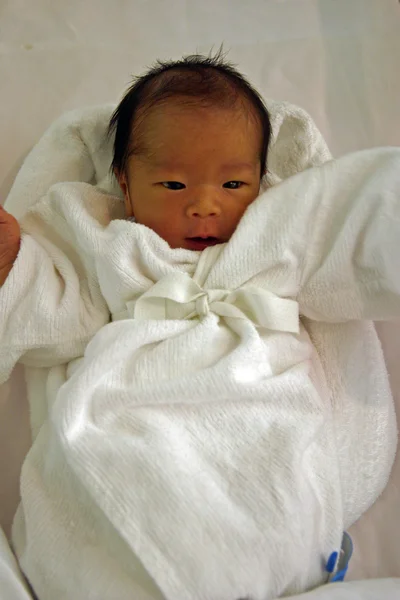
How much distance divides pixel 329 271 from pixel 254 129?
26 cm

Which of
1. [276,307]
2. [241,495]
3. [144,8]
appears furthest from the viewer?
[144,8]

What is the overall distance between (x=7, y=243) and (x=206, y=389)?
40cm

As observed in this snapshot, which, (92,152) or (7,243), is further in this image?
(92,152)

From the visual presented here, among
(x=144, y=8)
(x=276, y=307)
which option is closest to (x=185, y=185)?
(x=276, y=307)

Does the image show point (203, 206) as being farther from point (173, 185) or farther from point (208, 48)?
point (208, 48)

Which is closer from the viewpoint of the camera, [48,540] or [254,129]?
[48,540]

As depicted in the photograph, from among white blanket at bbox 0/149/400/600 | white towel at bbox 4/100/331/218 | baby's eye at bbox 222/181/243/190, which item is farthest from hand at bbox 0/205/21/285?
baby's eye at bbox 222/181/243/190

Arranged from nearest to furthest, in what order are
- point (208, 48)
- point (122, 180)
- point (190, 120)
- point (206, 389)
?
point (206, 389) → point (190, 120) → point (122, 180) → point (208, 48)

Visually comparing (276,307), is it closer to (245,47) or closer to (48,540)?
(48,540)

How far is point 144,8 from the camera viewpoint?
4.07ft

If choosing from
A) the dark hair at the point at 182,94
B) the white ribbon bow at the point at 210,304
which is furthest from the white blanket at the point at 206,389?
the dark hair at the point at 182,94

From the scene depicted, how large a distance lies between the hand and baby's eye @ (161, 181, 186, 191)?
25 centimetres

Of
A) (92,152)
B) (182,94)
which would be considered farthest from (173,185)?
Answer: (92,152)

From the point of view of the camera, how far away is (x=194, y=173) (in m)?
0.83
